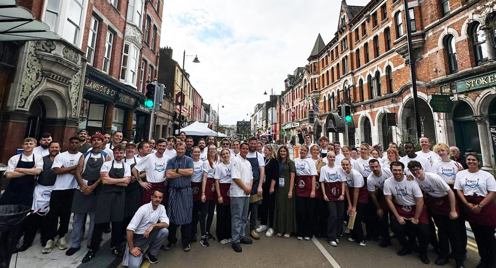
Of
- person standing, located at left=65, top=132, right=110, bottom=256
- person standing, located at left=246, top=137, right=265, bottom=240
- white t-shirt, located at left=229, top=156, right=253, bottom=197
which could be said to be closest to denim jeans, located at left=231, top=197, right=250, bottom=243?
white t-shirt, located at left=229, top=156, right=253, bottom=197

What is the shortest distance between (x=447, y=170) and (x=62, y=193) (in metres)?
7.83

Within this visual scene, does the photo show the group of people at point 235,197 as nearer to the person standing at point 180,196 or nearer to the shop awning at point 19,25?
the person standing at point 180,196

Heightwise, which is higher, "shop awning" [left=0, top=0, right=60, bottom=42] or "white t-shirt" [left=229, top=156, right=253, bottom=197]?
"shop awning" [left=0, top=0, right=60, bottom=42]

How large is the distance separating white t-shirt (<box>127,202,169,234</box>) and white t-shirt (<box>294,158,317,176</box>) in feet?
10.6

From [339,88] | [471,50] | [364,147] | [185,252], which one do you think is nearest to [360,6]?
[339,88]

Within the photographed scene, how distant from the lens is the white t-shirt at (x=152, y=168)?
470cm

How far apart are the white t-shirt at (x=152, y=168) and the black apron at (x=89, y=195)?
72 cm

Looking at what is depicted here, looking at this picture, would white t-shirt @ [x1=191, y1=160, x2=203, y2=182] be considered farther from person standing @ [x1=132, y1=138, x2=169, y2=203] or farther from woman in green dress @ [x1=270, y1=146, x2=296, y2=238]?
woman in green dress @ [x1=270, y1=146, x2=296, y2=238]

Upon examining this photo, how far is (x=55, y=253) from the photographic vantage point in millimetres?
4027

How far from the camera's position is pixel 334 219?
4.95 meters

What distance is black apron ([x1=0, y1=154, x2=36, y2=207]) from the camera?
4001 millimetres

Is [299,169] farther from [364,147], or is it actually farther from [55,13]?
[55,13]

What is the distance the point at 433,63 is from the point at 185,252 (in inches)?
714

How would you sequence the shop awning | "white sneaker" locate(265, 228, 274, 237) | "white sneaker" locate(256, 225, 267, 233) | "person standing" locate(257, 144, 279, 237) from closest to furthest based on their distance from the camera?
the shop awning < "white sneaker" locate(265, 228, 274, 237) < "white sneaker" locate(256, 225, 267, 233) < "person standing" locate(257, 144, 279, 237)
